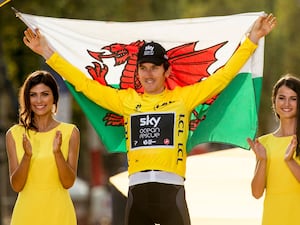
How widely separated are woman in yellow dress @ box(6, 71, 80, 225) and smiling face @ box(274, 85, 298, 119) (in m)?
1.49

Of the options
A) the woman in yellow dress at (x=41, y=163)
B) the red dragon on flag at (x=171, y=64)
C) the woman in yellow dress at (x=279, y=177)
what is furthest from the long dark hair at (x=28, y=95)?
the woman in yellow dress at (x=279, y=177)

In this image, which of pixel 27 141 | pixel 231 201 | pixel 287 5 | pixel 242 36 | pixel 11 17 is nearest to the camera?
pixel 27 141

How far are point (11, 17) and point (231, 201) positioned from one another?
8315 mm

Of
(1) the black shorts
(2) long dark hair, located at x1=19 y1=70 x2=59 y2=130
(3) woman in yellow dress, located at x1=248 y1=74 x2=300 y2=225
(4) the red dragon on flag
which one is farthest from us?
(4) the red dragon on flag

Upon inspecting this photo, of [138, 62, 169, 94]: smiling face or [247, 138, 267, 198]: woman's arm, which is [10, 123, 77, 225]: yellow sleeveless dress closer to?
[138, 62, 169, 94]: smiling face

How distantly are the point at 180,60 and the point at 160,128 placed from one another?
1.05m

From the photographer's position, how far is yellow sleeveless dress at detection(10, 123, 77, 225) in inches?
353

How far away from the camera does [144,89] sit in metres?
9.34

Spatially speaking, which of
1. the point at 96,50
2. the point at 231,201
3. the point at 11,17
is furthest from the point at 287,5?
the point at 96,50

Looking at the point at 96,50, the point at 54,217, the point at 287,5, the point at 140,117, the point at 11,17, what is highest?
the point at 287,5

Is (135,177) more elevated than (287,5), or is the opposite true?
(287,5)

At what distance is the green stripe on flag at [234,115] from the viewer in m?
9.92

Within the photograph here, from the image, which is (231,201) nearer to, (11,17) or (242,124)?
(242,124)

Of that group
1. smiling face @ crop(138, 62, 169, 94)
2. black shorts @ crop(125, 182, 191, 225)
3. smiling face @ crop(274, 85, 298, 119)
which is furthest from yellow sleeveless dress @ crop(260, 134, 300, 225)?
smiling face @ crop(138, 62, 169, 94)
